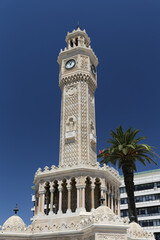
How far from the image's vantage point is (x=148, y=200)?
225 ft

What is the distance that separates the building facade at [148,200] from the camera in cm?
6525

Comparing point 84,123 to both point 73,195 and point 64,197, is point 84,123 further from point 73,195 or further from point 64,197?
point 64,197

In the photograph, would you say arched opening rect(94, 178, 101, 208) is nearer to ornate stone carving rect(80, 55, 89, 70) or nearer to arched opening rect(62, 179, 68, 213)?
arched opening rect(62, 179, 68, 213)

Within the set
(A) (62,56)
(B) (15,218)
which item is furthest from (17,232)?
(A) (62,56)

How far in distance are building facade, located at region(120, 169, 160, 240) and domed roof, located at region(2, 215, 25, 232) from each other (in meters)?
44.7

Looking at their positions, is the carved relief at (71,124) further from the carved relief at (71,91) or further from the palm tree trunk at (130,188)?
the palm tree trunk at (130,188)

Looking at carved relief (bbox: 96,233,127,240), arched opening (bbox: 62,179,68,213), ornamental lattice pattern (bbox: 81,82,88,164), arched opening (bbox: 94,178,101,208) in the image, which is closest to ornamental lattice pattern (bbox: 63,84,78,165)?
ornamental lattice pattern (bbox: 81,82,88,164)

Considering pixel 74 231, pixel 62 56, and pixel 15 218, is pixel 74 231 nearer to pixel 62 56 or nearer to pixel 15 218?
pixel 15 218

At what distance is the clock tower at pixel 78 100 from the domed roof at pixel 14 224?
8.97 m

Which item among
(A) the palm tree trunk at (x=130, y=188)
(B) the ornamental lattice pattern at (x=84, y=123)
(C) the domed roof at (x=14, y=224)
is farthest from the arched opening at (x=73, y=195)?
(C) the domed roof at (x=14, y=224)

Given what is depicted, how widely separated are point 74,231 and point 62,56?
28700mm

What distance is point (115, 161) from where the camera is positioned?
3466 cm

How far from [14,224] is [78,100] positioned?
63.0ft

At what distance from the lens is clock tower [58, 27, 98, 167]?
1465 inches
